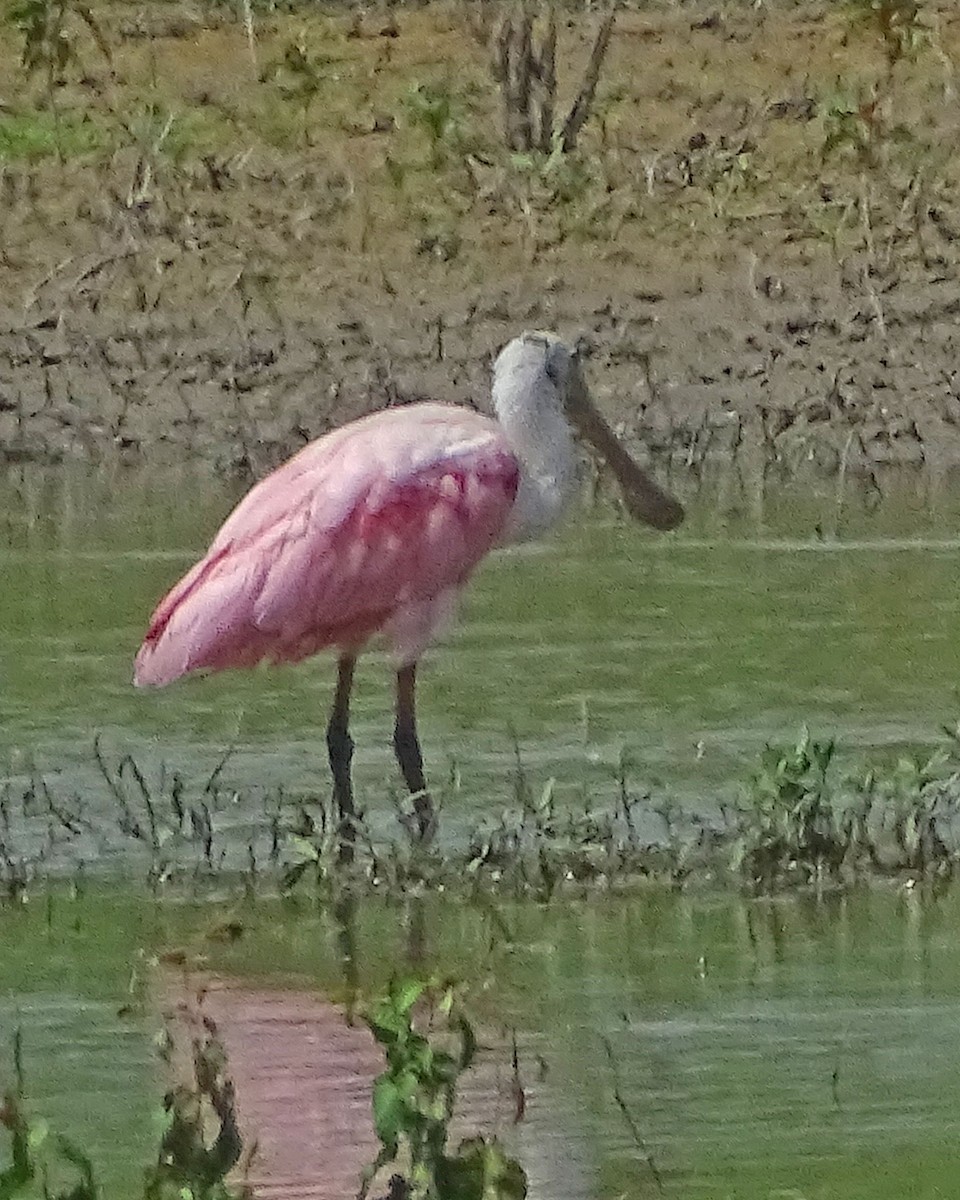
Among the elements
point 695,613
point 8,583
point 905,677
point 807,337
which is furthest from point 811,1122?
point 807,337

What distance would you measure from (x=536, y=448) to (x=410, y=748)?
A: 0.85 meters

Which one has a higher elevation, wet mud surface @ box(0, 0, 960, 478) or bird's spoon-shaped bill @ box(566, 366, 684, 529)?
wet mud surface @ box(0, 0, 960, 478)

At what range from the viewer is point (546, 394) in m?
9.17

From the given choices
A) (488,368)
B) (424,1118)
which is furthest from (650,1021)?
(488,368)

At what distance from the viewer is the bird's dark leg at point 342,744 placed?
8266 mm

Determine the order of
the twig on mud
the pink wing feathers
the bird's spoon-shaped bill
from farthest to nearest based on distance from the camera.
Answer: the twig on mud → the bird's spoon-shaped bill → the pink wing feathers

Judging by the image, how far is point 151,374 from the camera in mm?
14102

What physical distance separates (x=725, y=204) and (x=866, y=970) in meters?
9.15

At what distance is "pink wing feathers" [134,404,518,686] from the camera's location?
841cm

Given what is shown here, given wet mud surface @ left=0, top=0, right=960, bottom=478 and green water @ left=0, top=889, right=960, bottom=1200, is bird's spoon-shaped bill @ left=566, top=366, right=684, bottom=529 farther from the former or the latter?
wet mud surface @ left=0, top=0, right=960, bottom=478

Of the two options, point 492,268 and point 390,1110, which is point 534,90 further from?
point 390,1110

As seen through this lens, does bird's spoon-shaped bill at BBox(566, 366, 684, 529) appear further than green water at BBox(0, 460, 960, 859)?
Yes

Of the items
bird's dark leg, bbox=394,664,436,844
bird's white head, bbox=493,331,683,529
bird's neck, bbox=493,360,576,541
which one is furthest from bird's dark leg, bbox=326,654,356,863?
bird's white head, bbox=493,331,683,529

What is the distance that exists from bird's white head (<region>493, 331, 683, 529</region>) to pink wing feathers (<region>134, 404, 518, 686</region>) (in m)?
0.14
